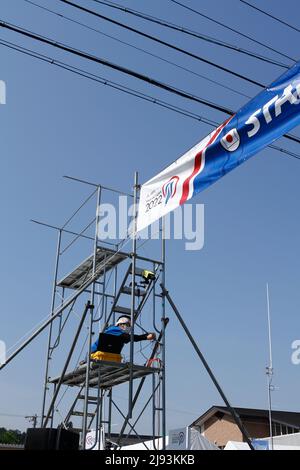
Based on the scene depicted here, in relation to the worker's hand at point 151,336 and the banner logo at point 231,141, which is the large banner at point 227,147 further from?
the worker's hand at point 151,336

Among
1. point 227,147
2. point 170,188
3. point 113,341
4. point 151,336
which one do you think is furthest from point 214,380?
point 227,147

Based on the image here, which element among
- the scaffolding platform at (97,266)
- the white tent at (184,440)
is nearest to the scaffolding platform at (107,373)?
the scaffolding platform at (97,266)

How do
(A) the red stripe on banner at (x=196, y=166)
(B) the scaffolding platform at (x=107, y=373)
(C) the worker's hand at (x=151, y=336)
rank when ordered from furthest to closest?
1. (C) the worker's hand at (x=151, y=336)
2. (B) the scaffolding platform at (x=107, y=373)
3. (A) the red stripe on banner at (x=196, y=166)

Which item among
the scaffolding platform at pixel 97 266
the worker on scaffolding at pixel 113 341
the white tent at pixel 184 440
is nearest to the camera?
the worker on scaffolding at pixel 113 341

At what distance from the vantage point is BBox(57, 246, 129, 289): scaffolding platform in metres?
11.6

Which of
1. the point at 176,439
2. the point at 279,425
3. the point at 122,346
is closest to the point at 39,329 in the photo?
the point at 122,346

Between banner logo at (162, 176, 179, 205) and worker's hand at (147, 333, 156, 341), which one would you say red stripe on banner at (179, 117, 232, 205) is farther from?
worker's hand at (147, 333, 156, 341)

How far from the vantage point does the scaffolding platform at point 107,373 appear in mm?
10219

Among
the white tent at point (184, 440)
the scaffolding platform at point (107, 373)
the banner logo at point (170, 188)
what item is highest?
the banner logo at point (170, 188)

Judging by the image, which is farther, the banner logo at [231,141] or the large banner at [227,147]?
the banner logo at [231,141]

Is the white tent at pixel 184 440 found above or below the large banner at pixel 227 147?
below

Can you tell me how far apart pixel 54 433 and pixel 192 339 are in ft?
14.0

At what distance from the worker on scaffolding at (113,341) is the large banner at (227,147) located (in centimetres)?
204
